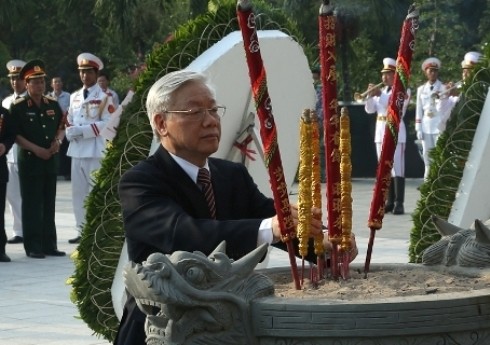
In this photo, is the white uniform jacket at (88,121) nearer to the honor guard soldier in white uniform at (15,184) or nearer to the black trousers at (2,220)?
the honor guard soldier in white uniform at (15,184)

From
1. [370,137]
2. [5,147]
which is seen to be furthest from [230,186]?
[370,137]

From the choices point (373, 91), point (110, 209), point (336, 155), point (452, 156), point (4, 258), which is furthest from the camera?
point (373, 91)

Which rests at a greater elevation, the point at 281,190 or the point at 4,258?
the point at 281,190

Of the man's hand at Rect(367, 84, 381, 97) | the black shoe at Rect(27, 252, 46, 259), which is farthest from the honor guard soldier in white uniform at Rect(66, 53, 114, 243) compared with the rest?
the man's hand at Rect(367, 84, 381, 97)

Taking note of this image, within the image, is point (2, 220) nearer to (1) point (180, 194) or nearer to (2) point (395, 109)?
(1) point (180, 194)

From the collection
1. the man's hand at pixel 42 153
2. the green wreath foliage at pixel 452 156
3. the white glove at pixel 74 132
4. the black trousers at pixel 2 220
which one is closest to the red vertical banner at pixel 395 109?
the green wreath foliage at pixel 452 156

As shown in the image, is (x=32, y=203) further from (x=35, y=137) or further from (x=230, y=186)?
(x=230, y=186)

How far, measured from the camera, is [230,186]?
4066mm

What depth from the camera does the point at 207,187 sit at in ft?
12.9

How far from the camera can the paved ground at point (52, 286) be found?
7371 millimetres

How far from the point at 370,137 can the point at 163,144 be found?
1667 cm

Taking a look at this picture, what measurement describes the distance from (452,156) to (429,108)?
9.43 metres

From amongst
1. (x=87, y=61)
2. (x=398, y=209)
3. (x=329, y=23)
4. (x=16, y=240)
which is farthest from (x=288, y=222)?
(x=398, y=209)

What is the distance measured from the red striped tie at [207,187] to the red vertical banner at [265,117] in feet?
1.49
